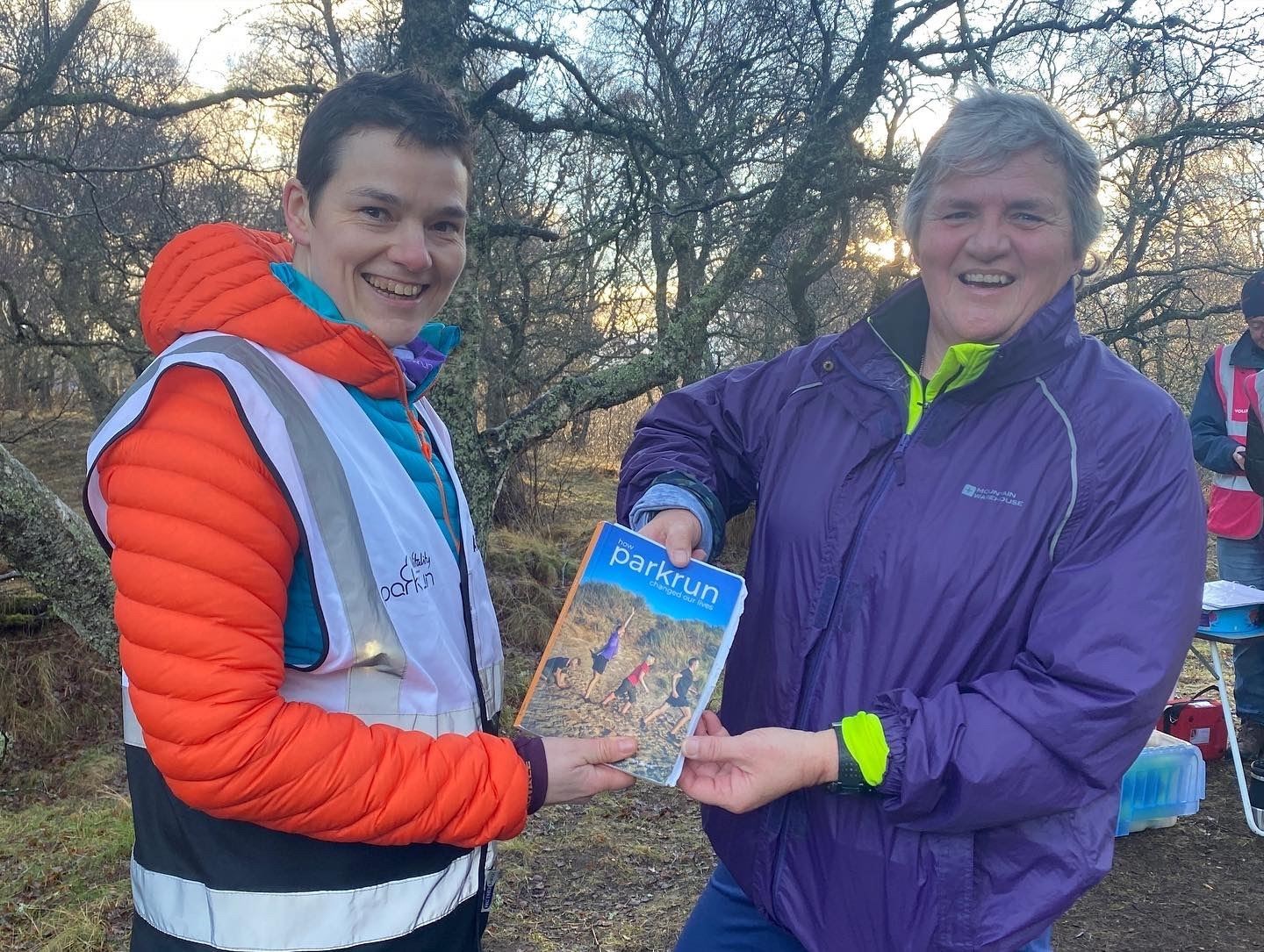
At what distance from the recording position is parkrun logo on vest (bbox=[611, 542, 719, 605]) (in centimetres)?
176

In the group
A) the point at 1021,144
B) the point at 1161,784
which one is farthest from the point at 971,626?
the point at 1161,784

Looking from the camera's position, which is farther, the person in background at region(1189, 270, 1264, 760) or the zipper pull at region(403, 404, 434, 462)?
the person in background at region(1189, 270, 1264, 760)

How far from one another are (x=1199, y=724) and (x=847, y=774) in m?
4.69

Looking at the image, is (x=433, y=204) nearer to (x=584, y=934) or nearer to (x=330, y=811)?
(x=330, y=811)

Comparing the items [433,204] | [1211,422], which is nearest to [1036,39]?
[1211,422]

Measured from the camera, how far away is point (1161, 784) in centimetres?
433

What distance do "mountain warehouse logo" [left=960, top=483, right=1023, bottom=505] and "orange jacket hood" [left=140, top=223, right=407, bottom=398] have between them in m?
1.08

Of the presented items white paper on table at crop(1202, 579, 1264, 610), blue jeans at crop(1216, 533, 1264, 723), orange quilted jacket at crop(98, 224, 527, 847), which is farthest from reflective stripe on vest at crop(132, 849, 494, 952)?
blue jeans at crop(1216, 533, 1264, 723)

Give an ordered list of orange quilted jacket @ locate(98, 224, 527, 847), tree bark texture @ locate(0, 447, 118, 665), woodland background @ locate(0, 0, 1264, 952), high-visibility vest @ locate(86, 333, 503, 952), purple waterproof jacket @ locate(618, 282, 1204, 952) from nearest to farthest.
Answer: orange quilted jacket @ locate(98, 224, 527, 847) → high-visibility vest @ locate(86, 333, 503, 952) → purple waterproof jacket @ locate(618, 282, 1204, 952) → tree bark texture @ locate(0, 447, 118, 665) → woodland background @ locate(0, 0, 1264, 952)

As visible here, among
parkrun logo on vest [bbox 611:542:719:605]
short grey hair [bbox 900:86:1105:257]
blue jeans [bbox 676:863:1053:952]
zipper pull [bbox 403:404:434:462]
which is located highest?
short grey hair [bbox 900:86:1105:257]

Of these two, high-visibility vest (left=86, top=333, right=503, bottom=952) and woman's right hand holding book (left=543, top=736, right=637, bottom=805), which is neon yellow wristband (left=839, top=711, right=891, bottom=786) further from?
high-visibility vest (left=86, top=333, right=503, bottom=952)

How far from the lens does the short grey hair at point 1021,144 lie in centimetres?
174

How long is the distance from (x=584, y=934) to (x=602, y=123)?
168 inches

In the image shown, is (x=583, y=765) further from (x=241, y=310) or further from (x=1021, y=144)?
(x=1021, y=144)
